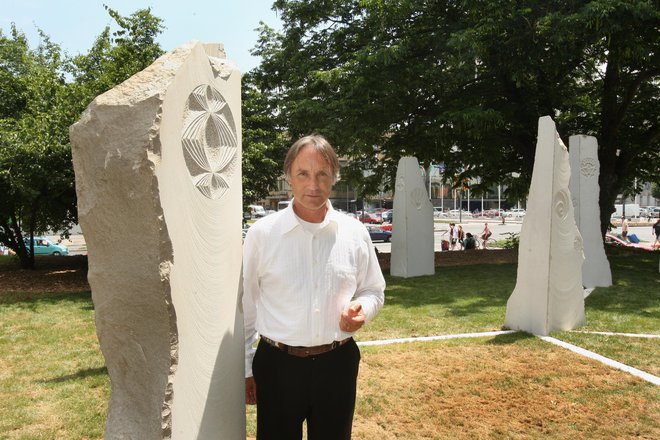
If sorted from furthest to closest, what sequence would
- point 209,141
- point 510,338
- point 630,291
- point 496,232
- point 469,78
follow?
point 496,232 < point 469,78 < point 630,291 < point 510,338 < point 209,141

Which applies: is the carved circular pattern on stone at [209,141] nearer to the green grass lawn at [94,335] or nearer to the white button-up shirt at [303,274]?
the white button-up shirt at [303,274]

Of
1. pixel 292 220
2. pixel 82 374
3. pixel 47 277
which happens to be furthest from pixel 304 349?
pixel 47 277

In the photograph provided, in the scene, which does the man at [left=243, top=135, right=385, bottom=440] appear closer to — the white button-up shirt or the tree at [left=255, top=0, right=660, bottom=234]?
the white button-up shirt

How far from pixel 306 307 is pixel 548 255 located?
17.8ft

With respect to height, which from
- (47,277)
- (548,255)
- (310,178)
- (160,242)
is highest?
(310,178)

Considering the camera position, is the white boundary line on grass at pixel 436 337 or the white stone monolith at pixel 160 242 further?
the white boundary line on grass at pixel 436 337

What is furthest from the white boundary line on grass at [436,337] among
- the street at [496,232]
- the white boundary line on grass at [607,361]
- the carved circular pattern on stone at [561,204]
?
the street at [496,232]

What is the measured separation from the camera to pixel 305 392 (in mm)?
2311

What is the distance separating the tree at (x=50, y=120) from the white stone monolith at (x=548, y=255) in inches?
369

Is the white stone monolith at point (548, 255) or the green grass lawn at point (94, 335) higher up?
the white stone monolith at point (548, 255)

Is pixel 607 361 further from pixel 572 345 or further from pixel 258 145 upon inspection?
pixel 258 145

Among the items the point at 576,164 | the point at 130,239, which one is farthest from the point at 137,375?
the point at 576,164

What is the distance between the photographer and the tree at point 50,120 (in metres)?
11.1

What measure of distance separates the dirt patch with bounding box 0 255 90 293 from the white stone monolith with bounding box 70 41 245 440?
34.7ft
